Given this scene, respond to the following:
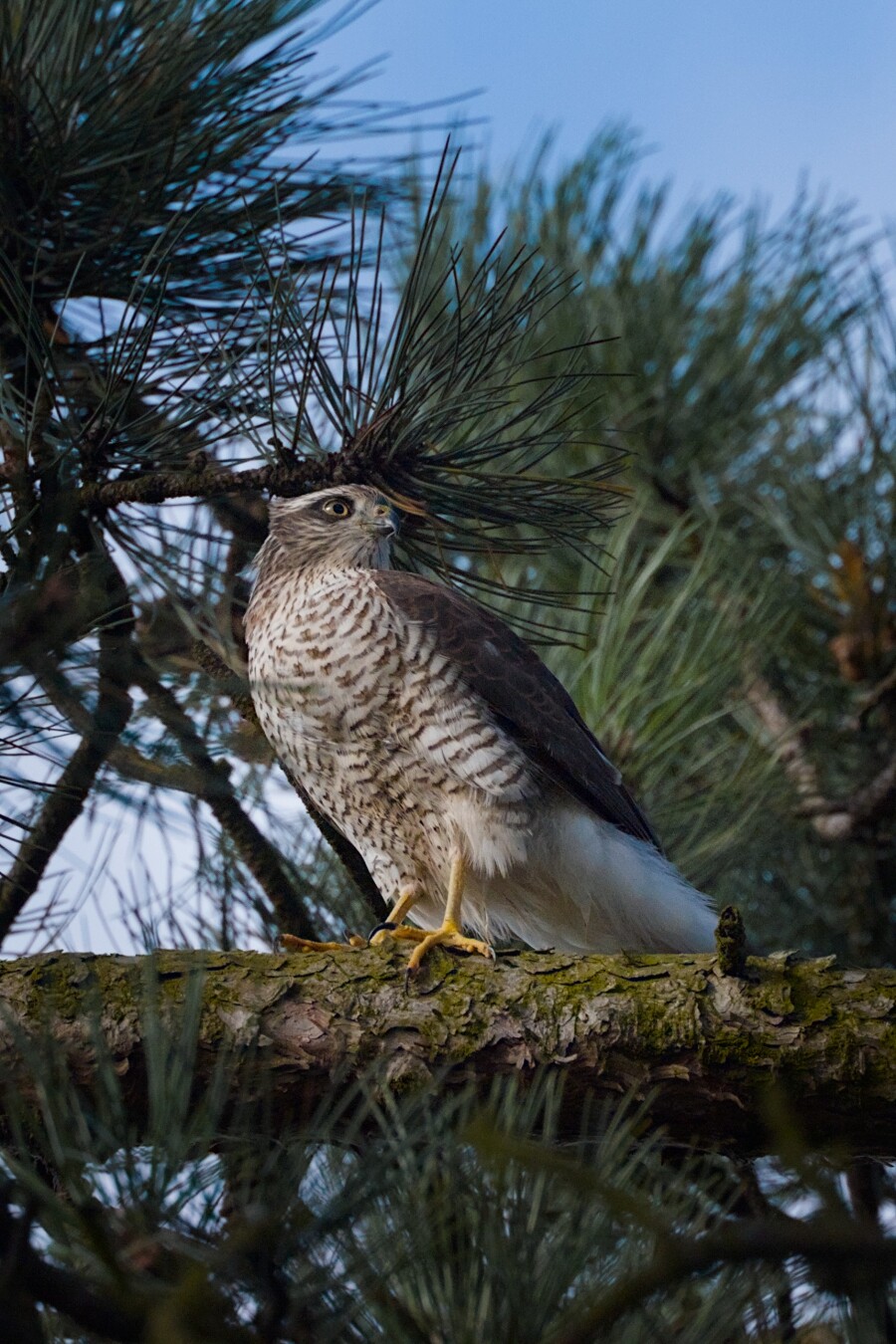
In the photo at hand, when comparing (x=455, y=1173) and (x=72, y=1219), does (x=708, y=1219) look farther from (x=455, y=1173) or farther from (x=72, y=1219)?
(x=72, y=1219)

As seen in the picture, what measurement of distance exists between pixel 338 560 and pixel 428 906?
39.2 inches

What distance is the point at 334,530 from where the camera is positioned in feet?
11.8

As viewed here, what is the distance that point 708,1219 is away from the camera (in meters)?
1.83

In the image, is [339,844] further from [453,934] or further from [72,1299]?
[72,1299]

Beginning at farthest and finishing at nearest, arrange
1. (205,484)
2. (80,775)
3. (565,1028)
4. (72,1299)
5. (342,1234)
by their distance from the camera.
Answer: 1. (205,484)
2. (565,1028)
3. (80,775)
4. (342,1234)
5. (72,1299)

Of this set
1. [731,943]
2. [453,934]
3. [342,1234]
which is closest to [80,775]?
[342,1234]

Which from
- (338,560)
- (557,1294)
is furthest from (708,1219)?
(338,560)

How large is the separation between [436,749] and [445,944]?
1.88ft

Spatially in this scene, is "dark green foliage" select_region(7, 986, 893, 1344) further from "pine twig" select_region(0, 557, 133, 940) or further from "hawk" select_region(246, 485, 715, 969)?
"hawk" select_region(246, 485, 715, 969)

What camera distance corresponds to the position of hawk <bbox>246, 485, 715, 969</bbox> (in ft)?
11.2

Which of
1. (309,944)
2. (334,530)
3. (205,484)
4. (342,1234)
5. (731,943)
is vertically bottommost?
(342,1234)

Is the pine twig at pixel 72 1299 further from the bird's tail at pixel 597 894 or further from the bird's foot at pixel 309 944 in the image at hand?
the bird's tail at pixel 597 894

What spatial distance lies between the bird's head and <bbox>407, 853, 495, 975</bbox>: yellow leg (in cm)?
86

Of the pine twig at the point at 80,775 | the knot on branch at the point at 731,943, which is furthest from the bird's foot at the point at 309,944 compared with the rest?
the knot on branch at the point at 731,943
